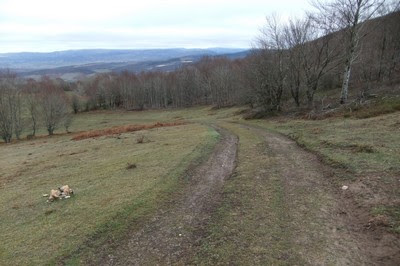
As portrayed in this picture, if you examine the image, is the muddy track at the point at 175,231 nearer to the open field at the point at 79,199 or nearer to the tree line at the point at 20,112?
the open field at the point at 79,199

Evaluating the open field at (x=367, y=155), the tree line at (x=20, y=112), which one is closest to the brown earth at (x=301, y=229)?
the open field at (x=367, y=155)

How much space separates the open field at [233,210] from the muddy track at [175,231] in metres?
0.06

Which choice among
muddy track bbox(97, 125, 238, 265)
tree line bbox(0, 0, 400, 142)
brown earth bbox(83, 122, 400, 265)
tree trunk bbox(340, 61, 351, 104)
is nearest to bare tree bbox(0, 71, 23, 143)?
tree line bbox(0, 0, 400, 142)

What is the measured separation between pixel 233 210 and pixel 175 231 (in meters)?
2.51

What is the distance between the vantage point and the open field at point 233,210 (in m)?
9.48

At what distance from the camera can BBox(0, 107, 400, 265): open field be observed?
9.48m

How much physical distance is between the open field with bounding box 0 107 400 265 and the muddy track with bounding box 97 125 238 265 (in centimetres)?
6

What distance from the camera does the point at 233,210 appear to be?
12305 millimetres

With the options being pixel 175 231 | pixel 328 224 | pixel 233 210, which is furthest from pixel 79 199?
pixel 328 224

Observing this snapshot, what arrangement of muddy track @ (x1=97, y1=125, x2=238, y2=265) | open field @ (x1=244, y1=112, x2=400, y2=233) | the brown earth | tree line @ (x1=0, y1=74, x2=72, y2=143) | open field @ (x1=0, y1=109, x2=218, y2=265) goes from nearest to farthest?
the brown earth, muddy track @ (x1=97, y1=125, x2=238, y2=265), open field @ (x1=0, y1=109, x2=218, y2=265), open field @ (x1=244, y1=112, x2=400, y2=233), tree line @ (x1=0, y1=74, x2=72, y2=143)

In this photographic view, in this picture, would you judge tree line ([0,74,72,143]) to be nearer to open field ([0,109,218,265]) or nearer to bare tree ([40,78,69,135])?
bare tree ([40,78,69,135])

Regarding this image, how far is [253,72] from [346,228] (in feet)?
146

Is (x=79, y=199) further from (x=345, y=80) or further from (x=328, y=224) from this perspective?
(x=345, y=80)

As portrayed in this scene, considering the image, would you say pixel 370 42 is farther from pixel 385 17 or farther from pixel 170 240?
pixel 170 240
